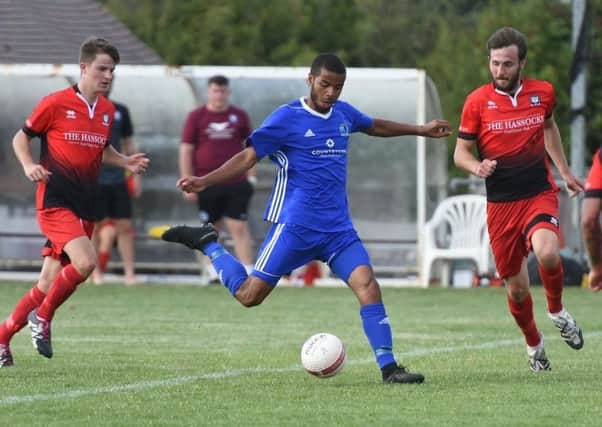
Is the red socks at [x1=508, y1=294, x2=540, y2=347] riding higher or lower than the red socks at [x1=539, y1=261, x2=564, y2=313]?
lower

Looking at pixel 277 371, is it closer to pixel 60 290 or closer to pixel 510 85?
pixel 60 290

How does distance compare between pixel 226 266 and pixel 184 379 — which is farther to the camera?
pixel 226 266

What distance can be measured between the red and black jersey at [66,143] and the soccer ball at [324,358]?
206 centimetres

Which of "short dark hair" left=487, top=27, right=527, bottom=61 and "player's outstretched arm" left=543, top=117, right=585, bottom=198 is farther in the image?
"player's outstretched arm" left=543, top=117, right=585, bottom=198

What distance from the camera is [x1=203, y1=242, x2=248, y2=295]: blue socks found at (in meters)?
8.87

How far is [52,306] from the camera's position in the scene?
9.19m

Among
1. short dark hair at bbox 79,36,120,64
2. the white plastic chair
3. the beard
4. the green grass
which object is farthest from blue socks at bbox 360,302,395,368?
the white plastic chair

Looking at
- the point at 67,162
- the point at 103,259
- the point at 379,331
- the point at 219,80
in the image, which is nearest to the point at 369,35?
the point at 103,259

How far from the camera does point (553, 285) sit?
29.7 feet

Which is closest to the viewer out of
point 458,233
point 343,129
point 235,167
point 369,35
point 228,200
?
point 235,167

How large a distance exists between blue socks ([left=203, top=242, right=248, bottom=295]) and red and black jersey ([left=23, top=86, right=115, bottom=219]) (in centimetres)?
99

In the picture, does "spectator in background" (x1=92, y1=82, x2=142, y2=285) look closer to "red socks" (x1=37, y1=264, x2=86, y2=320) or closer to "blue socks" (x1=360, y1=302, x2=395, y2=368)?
"red socks" (x1=37, y1=264, x2=86, y2=320)

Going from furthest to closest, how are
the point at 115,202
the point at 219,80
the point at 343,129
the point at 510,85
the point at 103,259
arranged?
the point at 103,259
the point at 115,202
the point at 219,80
the point at 510,85
the point at 343,129

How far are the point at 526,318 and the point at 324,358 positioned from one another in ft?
5.12
